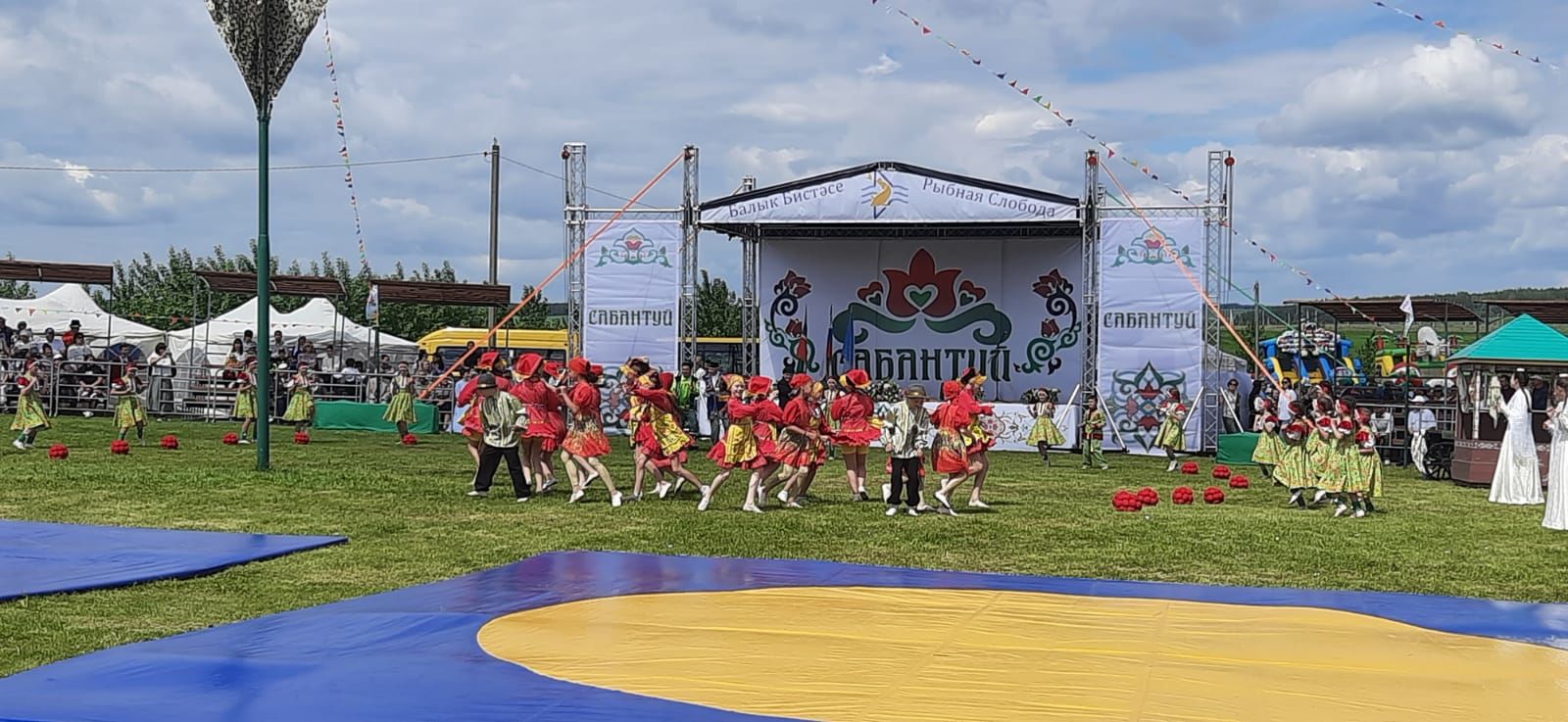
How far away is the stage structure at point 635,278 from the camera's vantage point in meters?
26.1

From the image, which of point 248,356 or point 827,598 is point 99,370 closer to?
point 248,356

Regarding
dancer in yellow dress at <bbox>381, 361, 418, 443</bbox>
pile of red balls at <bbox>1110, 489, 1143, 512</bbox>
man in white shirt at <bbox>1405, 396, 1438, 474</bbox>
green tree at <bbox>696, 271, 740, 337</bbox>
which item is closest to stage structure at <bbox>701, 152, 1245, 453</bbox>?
man in white shirt at <bbox>1405, 396, 1438, 474</bbox>

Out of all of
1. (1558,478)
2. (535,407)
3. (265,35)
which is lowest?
(1558,478)

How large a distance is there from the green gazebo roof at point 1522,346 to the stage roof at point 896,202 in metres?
6.68

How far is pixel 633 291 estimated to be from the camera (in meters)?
26.2

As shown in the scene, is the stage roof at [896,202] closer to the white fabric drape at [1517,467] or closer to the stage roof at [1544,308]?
the white fabric drape at [1517,467]

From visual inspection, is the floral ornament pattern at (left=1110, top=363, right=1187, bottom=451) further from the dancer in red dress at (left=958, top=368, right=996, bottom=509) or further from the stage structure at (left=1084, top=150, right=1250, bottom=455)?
the dancer in red dress at (left=958, top=368, right=996, bottom=509)

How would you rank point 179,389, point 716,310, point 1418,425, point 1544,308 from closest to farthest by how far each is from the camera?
1. point 1418,425
2. point 1544,308
3. point 179,389
4. point 716,310

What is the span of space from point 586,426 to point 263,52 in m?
6.21

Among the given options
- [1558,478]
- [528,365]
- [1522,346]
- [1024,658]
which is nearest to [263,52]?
[528,365]

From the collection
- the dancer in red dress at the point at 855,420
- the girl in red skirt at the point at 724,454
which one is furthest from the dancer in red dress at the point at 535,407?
the dancer in red dress at the point at 855,420

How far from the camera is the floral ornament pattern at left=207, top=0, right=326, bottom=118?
16.3 meters

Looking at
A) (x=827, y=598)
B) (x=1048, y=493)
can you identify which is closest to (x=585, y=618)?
(x=827, y=598)

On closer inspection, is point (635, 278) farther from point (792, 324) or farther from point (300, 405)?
point (300, 405)
